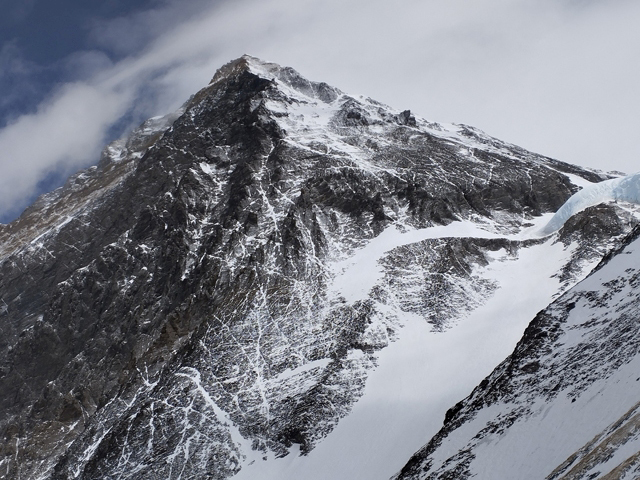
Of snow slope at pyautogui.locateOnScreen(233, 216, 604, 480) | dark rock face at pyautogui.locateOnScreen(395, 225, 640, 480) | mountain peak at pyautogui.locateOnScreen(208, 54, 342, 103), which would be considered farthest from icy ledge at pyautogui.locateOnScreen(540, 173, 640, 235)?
mountain peak at pyautogui.locateOnScreen(208, 54, 342, 103)

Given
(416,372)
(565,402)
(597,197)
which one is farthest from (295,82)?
(565,402)

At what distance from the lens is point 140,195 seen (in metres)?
150

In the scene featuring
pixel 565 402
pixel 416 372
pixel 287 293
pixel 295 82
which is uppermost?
pixel 295 82

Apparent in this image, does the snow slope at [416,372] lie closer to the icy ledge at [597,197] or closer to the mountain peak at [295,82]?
the icy ledge at [597,197]

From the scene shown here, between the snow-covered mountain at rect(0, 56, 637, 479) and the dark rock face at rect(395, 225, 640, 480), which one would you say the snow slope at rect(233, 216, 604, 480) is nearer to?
the snow-covered mountain at rect(0, 56, 637, 479)

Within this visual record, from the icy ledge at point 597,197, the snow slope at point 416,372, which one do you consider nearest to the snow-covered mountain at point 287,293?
the snow slope at point 416,372

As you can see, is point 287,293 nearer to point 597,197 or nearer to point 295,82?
point 597,197

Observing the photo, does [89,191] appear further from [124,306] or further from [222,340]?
[222,340]

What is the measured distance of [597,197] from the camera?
399 ft

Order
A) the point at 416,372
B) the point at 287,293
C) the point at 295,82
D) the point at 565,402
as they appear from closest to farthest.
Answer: the point at 565,402 < the point at 416,372 < the point at 287,293 < the point at 295,82

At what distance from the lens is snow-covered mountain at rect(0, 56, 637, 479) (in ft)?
286

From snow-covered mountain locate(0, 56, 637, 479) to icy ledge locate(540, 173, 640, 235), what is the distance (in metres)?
0.38

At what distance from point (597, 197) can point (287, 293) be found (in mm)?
57785

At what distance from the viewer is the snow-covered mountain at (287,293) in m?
87.1
